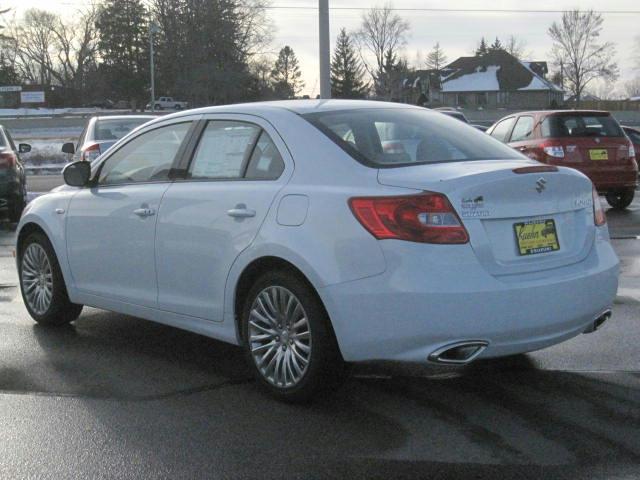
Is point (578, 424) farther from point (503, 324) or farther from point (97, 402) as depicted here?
point (97, 402)

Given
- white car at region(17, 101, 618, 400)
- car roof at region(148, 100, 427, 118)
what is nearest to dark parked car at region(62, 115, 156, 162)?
white car at region(17, 101, 618, 400)

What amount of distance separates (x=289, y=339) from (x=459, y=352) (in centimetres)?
92

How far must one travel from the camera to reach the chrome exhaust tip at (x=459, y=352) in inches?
172

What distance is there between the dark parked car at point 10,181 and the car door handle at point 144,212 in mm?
8903

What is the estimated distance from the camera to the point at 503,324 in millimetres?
4398

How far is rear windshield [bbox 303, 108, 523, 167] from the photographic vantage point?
4.91 metres

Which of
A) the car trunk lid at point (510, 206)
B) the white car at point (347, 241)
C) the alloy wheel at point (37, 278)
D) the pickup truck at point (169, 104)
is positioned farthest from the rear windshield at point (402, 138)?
the pickup truck at point (169, 104)

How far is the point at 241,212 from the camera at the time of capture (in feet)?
16.5

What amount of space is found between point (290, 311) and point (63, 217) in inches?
95.7

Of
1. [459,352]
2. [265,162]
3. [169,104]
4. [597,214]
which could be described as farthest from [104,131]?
[169,104]

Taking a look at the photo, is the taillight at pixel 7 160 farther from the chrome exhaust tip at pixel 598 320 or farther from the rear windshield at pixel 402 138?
the chrome exhaust tip at pixel 598 320

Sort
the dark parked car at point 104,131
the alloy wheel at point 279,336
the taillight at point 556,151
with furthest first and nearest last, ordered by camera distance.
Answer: the dark parked car at point 104,131 → the taillight at point 556,151 → the alloy wheel at point 279,336

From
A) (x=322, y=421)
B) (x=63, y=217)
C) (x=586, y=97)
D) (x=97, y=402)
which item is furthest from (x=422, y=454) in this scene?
(x=586, y=97)

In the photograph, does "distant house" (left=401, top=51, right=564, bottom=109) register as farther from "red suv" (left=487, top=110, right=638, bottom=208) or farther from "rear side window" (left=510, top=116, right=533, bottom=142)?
"red suv" (left=487, top=110, right=638, bottom=208)
